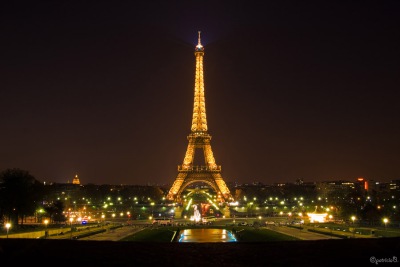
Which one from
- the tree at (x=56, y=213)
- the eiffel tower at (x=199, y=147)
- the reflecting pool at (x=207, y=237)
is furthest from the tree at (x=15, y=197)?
the eiffel tower at (x=199, y=147)

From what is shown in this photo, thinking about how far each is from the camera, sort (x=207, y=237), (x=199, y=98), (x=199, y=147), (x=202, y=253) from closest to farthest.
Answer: (x=202, y=253) → (x=207, y=237) → (x=199, y=98) → (x=199, y=147)

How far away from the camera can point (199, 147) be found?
107938 millimetres

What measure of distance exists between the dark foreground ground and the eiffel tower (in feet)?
305

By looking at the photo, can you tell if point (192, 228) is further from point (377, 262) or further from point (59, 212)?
point (377, 262)

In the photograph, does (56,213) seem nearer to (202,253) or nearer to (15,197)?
(15,197)

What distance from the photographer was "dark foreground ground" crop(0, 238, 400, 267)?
36.0 ft

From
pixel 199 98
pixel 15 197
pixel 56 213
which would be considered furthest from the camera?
pixel 199 98

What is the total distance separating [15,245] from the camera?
12547mm

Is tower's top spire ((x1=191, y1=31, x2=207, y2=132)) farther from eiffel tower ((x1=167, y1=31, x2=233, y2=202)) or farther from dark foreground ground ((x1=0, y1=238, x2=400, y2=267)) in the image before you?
dark foreground ground ((x1=0, y1=238, x2=400, y2=267))

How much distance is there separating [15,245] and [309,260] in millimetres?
7000

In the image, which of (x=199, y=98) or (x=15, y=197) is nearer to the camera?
(x=15, y=197)

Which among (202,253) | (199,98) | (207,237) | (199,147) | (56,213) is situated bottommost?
(207,237)

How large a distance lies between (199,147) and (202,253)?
96.1 metres

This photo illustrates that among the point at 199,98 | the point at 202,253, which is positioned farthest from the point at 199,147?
the point at 202,253
